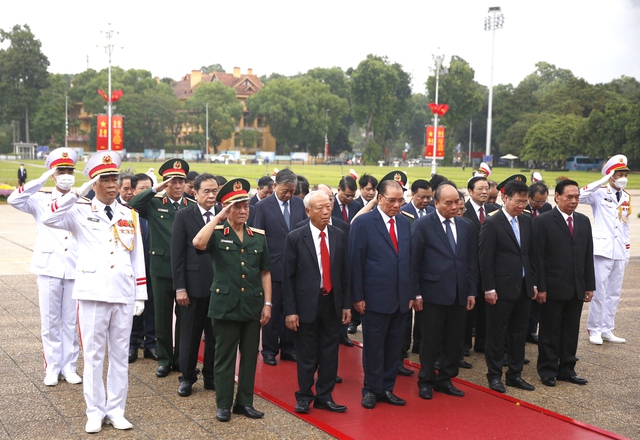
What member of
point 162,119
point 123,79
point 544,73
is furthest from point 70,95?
point 544,73

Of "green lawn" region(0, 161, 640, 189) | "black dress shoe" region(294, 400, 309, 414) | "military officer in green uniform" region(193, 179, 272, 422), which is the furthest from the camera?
"green lawn" region(0, 161, 640, 189)

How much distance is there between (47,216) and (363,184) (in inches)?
169

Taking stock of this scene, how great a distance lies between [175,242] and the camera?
587 cm

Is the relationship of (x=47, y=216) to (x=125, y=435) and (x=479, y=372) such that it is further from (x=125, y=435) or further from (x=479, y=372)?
(x=479, y=372)

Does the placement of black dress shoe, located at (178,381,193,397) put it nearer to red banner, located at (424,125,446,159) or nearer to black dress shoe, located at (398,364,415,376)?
black dress shoe, located at (398,364,415,376)

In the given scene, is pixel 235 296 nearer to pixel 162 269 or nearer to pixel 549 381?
pixel 162 269

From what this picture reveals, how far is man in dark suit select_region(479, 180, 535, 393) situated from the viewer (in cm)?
628

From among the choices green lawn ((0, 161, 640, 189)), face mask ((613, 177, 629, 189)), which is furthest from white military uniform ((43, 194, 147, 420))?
green lawn ((0, 161, 640, 189))

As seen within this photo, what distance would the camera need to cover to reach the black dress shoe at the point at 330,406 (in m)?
5.50

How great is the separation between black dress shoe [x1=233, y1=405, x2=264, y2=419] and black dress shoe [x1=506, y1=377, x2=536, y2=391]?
247cm

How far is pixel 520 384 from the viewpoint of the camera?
20.7 ft

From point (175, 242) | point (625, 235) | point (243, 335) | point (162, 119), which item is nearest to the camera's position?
point (243, 335)

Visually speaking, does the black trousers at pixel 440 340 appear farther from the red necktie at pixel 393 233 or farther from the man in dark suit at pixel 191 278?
the man in dark suit at pixel 191 278

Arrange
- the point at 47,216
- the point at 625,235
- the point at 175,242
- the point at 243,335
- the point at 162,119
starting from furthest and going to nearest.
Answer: the point at 162,119, the point at 625,235, the point at 175,242, the point at 243,335, the point at 47,216
